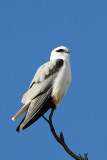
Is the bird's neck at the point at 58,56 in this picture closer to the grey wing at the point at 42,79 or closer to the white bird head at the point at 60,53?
the white bird head at the point at 60,53

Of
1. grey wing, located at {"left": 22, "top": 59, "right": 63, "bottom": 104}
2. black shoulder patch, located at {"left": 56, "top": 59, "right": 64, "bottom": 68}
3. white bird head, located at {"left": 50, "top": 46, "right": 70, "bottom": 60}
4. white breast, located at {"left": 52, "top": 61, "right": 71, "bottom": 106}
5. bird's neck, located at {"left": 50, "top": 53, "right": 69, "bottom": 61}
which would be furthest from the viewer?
white bird head, located at {"left": 50, "top": 46, "right": 70, "bottom": 60}

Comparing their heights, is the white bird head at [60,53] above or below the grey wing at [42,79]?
above

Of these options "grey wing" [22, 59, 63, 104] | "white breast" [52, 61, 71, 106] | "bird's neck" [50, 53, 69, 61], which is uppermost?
"bird's neck" [50, 53, 69, 61]

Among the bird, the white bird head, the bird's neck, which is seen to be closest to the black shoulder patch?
the bird

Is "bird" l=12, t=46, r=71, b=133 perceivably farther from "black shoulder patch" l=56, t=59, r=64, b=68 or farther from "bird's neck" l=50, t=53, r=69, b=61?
"bird's neck" l=50, t=53, r=69, b=61

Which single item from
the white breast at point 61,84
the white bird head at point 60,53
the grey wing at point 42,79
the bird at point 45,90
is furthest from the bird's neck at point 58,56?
the white breast at point 61,84

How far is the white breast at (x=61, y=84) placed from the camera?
562cm

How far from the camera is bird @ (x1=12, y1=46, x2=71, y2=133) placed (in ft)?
17.8

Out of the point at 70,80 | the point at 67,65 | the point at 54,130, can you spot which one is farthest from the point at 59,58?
the point at 54,130

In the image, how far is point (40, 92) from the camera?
570 cm

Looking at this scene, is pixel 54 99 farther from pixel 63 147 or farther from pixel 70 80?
pixel 63 147

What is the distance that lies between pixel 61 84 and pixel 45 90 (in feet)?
1.01

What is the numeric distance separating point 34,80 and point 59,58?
0.74 metres

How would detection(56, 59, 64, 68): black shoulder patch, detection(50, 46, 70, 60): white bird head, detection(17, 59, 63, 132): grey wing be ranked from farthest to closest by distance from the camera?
detection(50, 46, 70, 60): white bird head → detection(56, 59, 64, 68): black shoulder patch → detection(17, 59, 63, 132): grey wing
